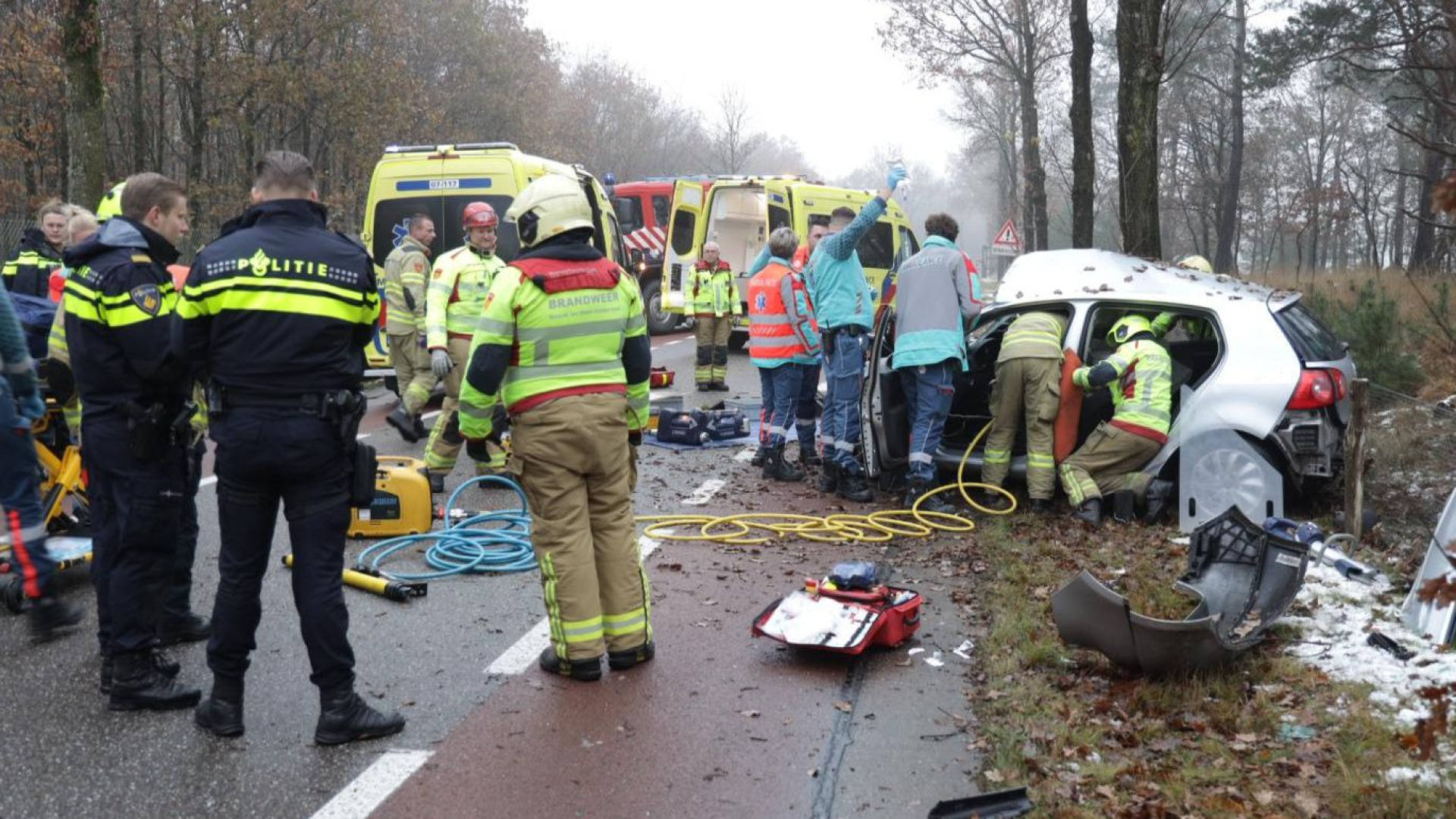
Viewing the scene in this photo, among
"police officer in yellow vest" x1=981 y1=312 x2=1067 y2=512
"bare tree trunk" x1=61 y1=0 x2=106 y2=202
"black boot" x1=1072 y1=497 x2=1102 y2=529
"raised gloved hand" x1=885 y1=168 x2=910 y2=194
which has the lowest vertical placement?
"black boot" x1=1072 y1=497 x2=1102 y2=529

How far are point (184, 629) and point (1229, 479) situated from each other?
5.72m

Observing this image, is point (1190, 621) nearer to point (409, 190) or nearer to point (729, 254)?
point (409, 190)

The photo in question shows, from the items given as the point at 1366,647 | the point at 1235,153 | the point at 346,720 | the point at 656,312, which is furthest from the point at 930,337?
the point at 1235,153

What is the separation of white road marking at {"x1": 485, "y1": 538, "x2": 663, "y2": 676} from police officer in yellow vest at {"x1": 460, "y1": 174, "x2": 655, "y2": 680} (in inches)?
6.0

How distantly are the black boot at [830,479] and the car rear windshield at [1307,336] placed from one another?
124 inches

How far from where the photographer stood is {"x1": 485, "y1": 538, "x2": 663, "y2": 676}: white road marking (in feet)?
16.3

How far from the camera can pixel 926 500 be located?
8.12m

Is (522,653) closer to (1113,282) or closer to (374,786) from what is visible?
(374,786)

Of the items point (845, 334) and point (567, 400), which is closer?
point (567, 400)

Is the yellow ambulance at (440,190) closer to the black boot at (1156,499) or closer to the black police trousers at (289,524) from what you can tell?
the black boot at (1156,499)

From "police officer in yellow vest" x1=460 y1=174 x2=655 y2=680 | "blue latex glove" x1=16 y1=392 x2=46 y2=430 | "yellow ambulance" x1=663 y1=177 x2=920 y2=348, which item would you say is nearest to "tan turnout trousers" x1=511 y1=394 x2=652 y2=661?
"police officer in yellow vest" x1=460 y1=174 x2=655 y2=680

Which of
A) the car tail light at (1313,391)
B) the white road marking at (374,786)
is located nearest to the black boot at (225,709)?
the white road marking at (374,786)

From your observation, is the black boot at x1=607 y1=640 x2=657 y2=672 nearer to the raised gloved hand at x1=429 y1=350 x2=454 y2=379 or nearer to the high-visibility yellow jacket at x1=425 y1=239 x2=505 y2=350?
the raised gloved hand at x1=429 y1=350 x2=454 y2=379

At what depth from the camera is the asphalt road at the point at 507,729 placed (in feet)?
12.4
